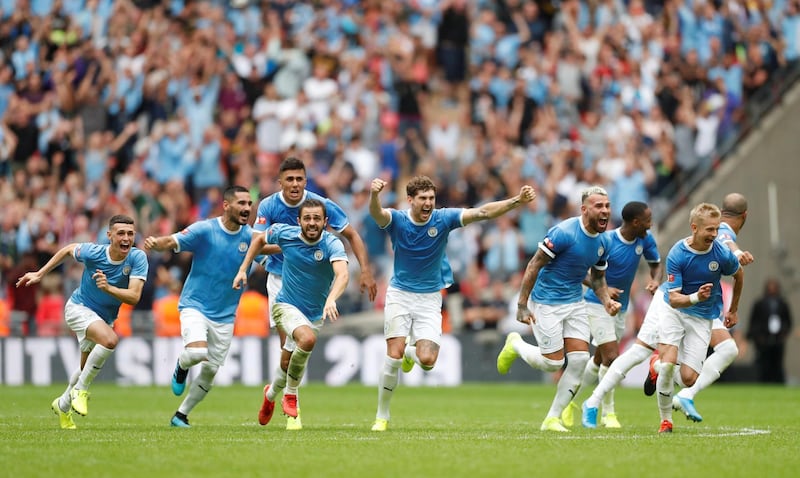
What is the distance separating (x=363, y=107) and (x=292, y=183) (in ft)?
43.4

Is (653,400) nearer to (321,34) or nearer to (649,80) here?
(649,80)

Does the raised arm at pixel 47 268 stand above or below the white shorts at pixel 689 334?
above

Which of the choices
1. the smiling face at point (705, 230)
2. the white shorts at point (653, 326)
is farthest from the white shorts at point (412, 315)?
the smiling face at point (705, 230)

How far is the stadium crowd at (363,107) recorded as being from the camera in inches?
1048

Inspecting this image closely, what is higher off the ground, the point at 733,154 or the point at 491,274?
the point at 733,154

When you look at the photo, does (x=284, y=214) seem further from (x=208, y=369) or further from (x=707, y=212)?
(x=707, y=212)

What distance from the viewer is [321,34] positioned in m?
29.3

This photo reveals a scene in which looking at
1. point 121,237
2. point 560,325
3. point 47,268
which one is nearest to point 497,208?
point 560,325

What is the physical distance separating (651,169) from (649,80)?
93.0 inches

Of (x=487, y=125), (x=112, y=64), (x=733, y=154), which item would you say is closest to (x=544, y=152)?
(x=487, y=125)

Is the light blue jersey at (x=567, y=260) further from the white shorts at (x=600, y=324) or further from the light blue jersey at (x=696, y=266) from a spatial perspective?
the white shorts at (x=600, y=324)

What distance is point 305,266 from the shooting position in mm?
14688

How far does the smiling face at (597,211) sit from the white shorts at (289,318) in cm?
311

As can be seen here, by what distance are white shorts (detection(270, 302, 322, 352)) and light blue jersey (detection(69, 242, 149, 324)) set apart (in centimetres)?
160
